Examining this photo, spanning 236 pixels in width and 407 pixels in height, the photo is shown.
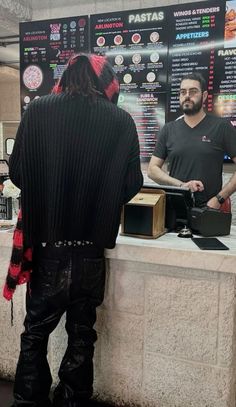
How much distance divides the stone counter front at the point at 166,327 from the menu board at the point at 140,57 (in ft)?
5.35

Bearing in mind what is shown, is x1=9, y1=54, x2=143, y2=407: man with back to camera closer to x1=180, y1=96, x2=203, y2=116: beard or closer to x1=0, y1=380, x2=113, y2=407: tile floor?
x1=0, y1=380, x2=113, y2=407: tile floor

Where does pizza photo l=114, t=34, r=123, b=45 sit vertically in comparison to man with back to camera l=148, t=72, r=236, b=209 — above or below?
above

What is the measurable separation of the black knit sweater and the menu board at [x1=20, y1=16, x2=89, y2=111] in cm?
222

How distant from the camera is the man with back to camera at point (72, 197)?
1526mm

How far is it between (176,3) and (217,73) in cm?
76

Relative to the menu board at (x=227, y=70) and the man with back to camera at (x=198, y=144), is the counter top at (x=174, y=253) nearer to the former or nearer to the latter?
the man with back to camera at (x=198, y=144)

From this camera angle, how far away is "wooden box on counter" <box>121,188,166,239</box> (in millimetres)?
1852

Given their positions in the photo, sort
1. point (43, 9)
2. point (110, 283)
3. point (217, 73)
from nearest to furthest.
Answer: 1. point (110, 283)
2. point (217, 73)
3. point (43, 9)

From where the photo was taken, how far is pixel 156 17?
10.7ft

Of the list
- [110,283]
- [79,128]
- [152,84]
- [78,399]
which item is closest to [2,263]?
[110,283]

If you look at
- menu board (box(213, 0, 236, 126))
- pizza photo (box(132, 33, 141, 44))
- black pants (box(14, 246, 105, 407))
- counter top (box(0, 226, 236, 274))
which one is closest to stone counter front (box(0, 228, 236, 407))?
counter top (box(0, 226, 236, 274))

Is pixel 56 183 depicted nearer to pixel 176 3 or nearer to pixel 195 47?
pixel 195 47

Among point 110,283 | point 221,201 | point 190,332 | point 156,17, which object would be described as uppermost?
point 156,17

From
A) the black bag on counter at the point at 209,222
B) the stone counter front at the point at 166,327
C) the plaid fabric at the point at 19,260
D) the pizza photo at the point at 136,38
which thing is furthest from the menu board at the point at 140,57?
the plaid fabric at the point at 19,260
